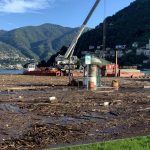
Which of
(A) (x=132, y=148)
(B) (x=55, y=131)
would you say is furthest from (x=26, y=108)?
(A) (x=132, y=148)

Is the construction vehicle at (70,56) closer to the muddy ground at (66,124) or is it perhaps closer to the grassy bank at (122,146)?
the muddy ground at (66,124)

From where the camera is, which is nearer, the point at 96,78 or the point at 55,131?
the point at 55,131

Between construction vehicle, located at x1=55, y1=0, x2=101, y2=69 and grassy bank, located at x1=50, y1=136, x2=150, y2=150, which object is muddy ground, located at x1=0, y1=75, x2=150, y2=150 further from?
construction vehicle, located at x1=55, y1=0, x2=101, y2=69

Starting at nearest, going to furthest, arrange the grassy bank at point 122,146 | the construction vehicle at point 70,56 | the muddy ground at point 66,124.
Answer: the grassy bank at point 122,146 < the muddy ground at point 66,124 < the construction vehicle at point 70,56

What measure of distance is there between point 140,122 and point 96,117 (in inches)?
103

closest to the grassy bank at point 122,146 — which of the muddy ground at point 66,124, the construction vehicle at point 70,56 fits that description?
the muddy ground at point 66,124

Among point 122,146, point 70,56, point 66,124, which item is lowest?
point 66,124

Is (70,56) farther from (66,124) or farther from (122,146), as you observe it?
(122,146)

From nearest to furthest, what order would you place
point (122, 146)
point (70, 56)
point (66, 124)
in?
1. point (122, 146)
2. point (66, 124)
3. point (70, 56)

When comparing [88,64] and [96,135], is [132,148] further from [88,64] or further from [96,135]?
[88,64]

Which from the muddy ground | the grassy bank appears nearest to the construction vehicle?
the muddy ground

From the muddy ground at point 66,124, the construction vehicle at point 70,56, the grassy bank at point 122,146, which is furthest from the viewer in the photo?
the construction vehicle at point 70,56

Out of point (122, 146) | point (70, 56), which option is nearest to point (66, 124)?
point (122, 146)

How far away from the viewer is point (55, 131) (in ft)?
54.2
